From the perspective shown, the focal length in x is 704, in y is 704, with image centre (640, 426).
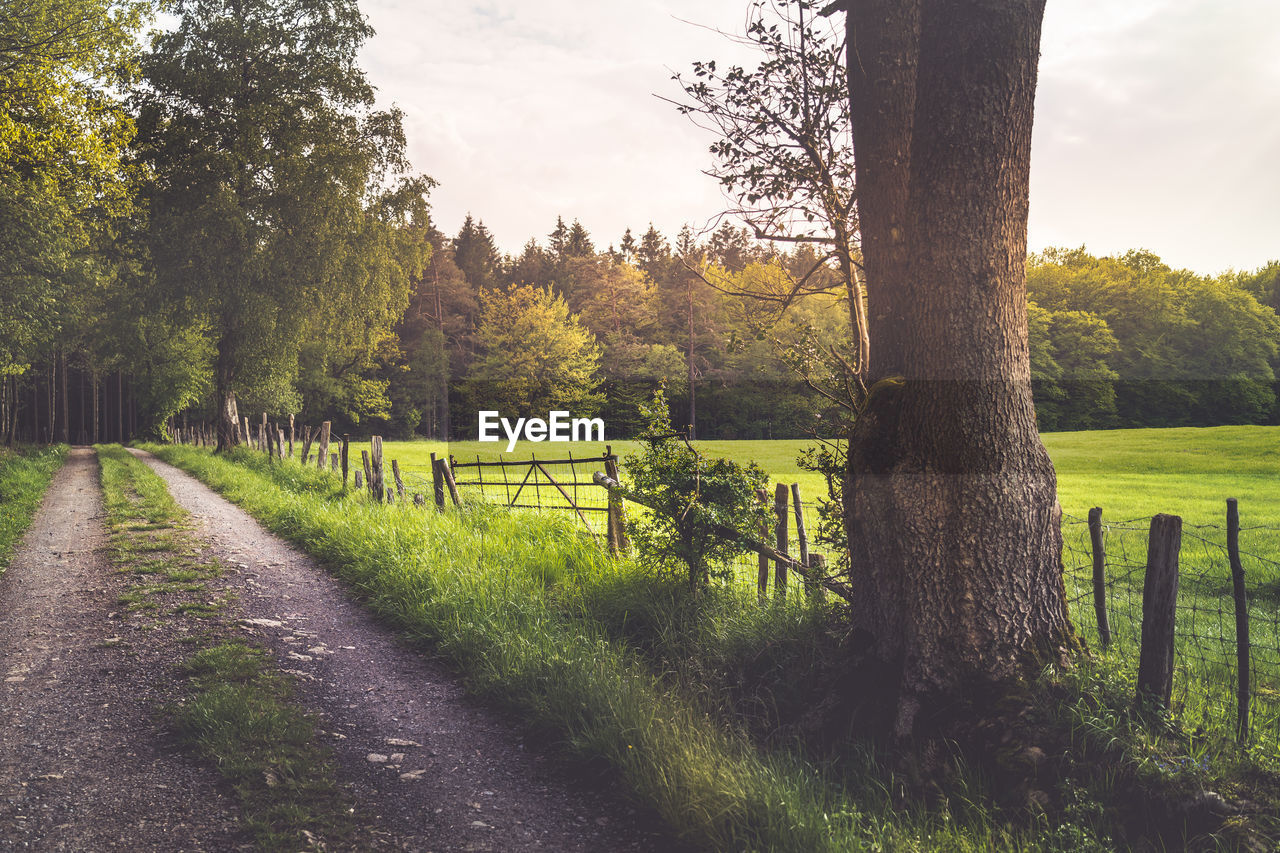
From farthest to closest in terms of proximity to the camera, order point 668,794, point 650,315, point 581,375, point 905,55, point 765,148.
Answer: point 650,315 → point 581,375 → point 765,148 → point 905,55 → point 668,794

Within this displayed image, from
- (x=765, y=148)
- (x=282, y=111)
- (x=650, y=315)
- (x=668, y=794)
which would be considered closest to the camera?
(x=668, y=794)

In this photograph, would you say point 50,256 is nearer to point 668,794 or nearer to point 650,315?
point 668,794

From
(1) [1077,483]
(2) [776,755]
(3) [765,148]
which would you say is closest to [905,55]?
(3) [765,148]

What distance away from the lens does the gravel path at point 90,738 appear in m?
3.56

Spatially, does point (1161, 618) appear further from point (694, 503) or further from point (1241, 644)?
point (694, 503)

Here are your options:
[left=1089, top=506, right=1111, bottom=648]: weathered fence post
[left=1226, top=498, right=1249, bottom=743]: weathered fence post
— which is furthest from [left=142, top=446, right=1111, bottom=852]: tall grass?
[left=1089, top=506, right=1111, bottom=648]: weathered fence post

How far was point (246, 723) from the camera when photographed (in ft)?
15.3

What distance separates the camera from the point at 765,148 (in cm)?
600

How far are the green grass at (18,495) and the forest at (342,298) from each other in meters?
4.21

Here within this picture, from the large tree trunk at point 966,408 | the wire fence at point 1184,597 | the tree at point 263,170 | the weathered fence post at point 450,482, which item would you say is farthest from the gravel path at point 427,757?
the tree at point 263,170

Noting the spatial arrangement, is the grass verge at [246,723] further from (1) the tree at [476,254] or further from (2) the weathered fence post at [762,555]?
(1) the tree at [476,254]

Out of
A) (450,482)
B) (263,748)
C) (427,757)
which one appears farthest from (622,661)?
(450,482)

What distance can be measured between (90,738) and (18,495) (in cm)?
1461

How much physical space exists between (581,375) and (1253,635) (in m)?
50.1
